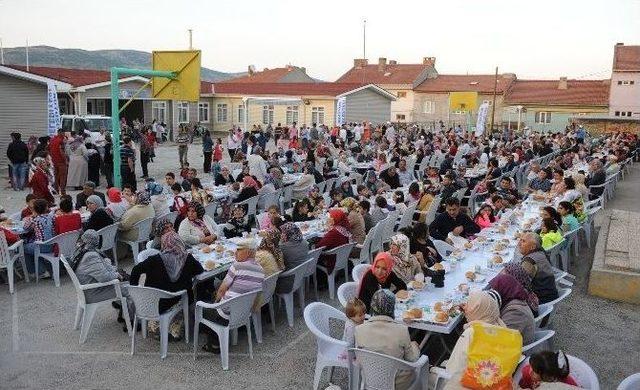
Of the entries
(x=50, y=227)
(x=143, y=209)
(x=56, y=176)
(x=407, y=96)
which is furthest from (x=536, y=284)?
(x=407, y=96)

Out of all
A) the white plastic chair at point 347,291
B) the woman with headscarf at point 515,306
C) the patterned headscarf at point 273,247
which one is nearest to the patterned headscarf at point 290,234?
the patterned headscarf at point 273,247

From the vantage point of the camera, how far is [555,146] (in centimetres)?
2352

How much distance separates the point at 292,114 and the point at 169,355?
103 ft

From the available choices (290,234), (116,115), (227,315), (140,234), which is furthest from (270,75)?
(227,315)

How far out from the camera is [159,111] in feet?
113

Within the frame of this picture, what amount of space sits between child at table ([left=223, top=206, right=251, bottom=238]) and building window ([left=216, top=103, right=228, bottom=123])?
98.8 ft

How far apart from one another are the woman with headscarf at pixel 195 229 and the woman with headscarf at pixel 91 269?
138 centimetres

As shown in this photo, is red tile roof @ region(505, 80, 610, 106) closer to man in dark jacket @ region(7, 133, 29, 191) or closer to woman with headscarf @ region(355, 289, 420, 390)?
man in dark jacket @ region(7, 133, 29, 191)

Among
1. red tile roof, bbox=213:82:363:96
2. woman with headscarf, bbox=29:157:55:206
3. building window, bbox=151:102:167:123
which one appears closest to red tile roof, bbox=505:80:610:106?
red tile roof, bbox=213:82:363:96

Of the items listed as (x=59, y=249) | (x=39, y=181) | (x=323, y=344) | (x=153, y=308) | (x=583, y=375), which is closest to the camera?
(x=583, y=375)

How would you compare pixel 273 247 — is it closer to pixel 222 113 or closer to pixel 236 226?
pixel 236 226

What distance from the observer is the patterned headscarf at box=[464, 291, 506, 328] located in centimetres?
453

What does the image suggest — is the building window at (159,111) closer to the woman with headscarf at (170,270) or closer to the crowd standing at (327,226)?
the crowd standing at (327,226)

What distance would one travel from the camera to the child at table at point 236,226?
8.82m
